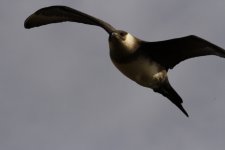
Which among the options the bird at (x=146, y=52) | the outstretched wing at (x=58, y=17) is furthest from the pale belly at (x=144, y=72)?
the outstretched wing at (x=58, y=17)

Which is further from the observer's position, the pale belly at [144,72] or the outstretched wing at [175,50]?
the outstretched wing at [175,50]

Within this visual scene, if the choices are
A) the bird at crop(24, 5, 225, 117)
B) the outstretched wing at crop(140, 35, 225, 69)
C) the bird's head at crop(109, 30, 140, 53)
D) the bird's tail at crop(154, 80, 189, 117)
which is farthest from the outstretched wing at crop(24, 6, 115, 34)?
the bird's tail at crop(154, 80, 189, 117)

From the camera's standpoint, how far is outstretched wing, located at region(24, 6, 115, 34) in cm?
1084

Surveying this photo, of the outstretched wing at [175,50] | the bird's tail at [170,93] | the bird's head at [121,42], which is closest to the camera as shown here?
the bird's head at [121,42]

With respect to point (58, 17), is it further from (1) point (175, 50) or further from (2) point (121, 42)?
(1) point (175, 50)

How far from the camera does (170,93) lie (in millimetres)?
10984

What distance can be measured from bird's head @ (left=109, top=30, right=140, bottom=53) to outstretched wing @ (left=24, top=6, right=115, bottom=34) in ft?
1.27

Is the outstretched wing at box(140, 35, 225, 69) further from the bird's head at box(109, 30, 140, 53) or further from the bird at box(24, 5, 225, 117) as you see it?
the bird's head at box(109, 30, 140, 53)

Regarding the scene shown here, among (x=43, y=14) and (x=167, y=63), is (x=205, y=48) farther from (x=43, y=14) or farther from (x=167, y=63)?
(x=43, y=14)

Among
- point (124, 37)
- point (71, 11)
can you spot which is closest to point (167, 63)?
point (124, 37)

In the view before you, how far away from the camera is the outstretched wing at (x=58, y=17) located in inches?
427

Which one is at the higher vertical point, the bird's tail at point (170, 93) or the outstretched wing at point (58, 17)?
the outstretched wing at point (58, 17)

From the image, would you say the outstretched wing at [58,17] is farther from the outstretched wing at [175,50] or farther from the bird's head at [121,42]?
the outstretched wing at [175,50]

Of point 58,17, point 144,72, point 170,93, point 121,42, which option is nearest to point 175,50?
point 170,93
